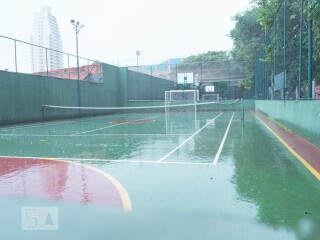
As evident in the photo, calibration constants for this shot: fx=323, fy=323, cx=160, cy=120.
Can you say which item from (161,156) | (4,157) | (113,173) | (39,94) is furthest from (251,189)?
(39,94)

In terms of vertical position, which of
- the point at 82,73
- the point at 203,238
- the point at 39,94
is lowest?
the point at 203,238

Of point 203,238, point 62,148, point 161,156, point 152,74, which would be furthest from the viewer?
point 152,74

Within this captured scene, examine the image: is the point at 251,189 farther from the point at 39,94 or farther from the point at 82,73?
the point at 82,73

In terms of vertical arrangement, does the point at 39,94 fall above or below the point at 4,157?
above

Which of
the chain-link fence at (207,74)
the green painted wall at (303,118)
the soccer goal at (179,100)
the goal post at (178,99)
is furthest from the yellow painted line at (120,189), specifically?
the chain-link fence at (207,74)

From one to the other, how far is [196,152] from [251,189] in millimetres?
3605

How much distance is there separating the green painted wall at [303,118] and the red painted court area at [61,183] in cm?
622

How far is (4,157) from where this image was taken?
336 inches

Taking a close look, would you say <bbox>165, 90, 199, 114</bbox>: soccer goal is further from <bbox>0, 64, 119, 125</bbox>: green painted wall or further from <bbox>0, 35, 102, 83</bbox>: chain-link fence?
<bbox>0, 35, 102, 83</bbox>: chain-link fence

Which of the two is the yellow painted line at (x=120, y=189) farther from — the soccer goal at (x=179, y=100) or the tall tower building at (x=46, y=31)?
the tall tower building at (x=46, y=31)

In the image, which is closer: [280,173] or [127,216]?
[127,216]

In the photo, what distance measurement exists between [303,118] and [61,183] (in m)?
8.32

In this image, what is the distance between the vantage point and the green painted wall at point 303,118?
9.14m

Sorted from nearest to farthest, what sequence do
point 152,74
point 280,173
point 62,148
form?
point 280,173 < point 62,148 < point 152,74
